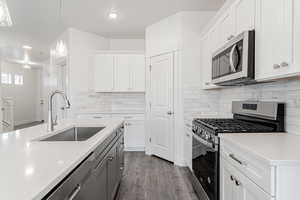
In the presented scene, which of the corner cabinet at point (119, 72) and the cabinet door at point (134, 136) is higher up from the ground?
the corner cabinet at point (119, 72)

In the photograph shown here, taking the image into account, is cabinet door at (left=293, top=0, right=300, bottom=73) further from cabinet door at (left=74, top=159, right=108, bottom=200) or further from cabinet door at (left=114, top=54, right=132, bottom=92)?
cabinet door at (left=114, top=54, right=132, bottom=92)

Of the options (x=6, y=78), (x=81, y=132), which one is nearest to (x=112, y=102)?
(x=81, y=132)

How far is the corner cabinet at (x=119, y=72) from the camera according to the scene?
A: 4.94 m

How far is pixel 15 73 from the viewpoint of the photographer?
9.36 metres

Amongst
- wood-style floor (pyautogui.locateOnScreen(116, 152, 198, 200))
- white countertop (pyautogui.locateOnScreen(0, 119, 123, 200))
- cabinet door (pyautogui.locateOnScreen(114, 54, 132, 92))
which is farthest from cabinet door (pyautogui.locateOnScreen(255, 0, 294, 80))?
cabinet door (pyautogui.locateOnScreen(114, 54, 132, 92))

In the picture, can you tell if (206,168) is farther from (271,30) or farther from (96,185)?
(271,30)

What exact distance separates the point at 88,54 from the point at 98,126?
2.95 metres

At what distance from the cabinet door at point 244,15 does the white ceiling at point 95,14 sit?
1.42 metres

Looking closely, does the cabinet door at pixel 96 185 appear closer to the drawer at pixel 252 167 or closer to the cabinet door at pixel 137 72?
the drawer at pixel 252 167

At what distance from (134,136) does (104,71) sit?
163 centimetres

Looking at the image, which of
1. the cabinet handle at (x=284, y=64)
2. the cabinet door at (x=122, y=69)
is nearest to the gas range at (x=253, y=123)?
the cabinet handle at (x=284, y=64)

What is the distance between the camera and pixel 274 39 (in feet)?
5.38

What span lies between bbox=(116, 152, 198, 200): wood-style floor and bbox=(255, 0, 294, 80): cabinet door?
68.7 inches

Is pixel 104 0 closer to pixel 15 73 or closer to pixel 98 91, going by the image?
pixel 98 91
